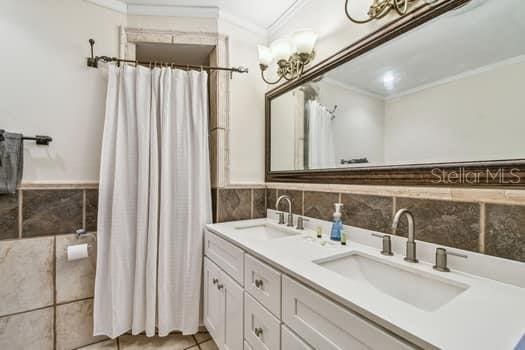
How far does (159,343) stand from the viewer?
5.06 ft

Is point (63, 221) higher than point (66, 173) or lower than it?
lower

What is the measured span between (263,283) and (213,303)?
658 mm

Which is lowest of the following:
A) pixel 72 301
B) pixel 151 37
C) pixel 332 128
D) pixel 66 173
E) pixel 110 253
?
pixel 72 301

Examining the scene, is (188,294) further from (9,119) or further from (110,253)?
(9,119)

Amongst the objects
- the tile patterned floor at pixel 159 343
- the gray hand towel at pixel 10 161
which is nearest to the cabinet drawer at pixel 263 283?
the tile patterned floor at pixel 159 343

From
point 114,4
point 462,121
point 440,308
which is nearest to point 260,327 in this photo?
point 440,308

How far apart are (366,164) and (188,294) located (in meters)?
1.38

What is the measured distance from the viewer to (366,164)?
3.79 feet

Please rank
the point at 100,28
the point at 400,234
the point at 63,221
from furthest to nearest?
the point at 100,28, the point at 63,221, the point at 400,234

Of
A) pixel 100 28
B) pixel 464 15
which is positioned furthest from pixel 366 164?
pixel 100 28

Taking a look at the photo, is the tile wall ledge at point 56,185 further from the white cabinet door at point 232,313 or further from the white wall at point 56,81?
the white cabinet door at point 232,313

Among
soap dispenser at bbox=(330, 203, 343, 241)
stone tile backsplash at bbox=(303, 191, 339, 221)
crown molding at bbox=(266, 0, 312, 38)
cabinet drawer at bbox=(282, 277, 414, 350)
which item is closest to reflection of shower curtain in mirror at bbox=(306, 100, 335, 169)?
stone tile backsplash at bbox=(303, 191, 339, 221)

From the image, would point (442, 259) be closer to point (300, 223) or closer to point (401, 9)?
point (300, 223)

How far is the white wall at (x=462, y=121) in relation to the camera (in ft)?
2.37
